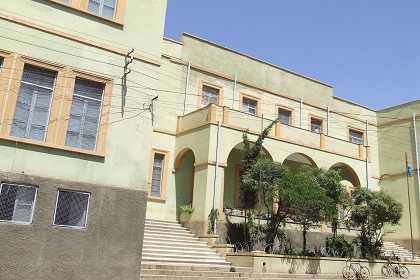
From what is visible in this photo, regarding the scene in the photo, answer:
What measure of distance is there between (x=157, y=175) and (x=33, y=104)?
9.27 meters

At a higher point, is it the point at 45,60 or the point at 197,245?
the point at 45,60

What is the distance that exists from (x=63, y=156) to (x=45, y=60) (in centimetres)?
238

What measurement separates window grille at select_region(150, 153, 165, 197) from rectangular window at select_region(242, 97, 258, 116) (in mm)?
5581

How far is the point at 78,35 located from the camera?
10398 millimetres

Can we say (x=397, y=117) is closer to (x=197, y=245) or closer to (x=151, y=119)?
(x=197, y=245)

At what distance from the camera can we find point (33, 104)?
9797mm


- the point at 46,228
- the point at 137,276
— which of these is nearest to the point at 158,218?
the point at 137,276

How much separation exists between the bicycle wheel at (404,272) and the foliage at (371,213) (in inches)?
44.1

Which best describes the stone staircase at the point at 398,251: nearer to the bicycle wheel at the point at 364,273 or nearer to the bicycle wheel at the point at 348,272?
the bicycle wheel at the point at 364,273

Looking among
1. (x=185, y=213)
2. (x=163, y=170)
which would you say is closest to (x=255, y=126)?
(x=163, y=170)

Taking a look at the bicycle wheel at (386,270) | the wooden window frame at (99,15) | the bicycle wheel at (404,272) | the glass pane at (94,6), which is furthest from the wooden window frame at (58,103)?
the bicycle wheel at (404,272)

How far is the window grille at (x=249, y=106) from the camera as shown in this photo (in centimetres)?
2178

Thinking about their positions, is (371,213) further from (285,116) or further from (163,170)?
(163,170)

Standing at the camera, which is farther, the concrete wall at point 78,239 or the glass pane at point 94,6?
the glass pane at point 94,6
